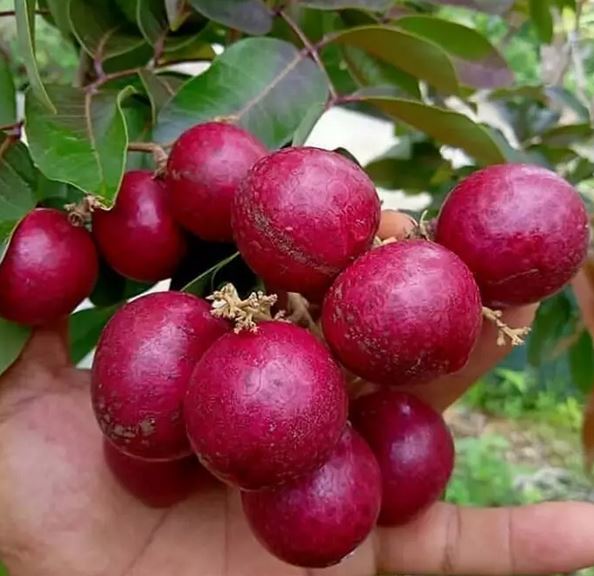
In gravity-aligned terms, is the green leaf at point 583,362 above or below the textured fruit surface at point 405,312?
below

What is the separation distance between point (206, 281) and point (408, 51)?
0.27 meters

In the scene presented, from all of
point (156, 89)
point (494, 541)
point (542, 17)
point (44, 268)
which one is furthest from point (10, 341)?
point (542, 17)

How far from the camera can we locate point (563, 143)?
1.11 m

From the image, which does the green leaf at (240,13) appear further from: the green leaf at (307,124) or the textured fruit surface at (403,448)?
the textured fruit surface at (403,448)

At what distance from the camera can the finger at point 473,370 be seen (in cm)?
85

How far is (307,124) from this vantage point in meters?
0.73

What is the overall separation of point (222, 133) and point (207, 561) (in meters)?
0.40

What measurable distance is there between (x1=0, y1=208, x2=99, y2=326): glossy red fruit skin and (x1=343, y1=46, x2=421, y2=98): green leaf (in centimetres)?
31

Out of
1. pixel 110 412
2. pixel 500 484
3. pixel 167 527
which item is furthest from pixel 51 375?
pixel 500 484

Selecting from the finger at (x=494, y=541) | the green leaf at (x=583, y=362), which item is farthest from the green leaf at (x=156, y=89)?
the green leaf at (x=583, y=362)

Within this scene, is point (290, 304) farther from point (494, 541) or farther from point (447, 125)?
point (494, 541)

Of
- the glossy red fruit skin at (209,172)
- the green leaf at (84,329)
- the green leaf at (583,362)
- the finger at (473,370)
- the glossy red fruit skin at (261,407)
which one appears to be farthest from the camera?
the green leaf at (583,362)

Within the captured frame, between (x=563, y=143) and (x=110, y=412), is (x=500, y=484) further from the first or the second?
(x=110, y=412)

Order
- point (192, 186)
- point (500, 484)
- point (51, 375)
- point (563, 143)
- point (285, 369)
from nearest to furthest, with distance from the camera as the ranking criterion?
point (285, 369)
point (192, 186)
point (51, 375)
point (563, 143)
point (500, 484)
